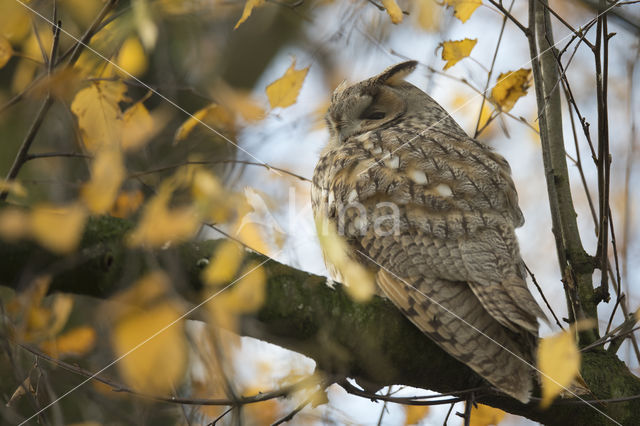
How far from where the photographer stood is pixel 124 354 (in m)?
1.51

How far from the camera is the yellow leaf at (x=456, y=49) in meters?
2.34

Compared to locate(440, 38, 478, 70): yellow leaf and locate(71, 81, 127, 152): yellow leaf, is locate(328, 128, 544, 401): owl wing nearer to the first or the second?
locate(440, 38, 478, 70): yellow leaf

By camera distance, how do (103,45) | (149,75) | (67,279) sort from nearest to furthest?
(67,279) → (103,45) → (149,75)

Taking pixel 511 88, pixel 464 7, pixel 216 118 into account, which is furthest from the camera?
pixel 216 118

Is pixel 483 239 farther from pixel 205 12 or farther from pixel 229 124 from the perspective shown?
pixel 205 12

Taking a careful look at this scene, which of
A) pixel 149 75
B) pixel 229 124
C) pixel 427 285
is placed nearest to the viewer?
pixel 427 285

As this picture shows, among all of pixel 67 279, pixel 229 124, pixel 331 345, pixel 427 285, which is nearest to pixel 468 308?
pixel 427 285

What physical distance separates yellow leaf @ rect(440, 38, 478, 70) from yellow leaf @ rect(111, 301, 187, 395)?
1469 millimetres

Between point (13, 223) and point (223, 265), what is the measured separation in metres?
0.45

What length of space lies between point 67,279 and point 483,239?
1.29 metres

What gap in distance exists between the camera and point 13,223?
1262 mm

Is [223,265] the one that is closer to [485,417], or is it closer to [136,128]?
[136,128]

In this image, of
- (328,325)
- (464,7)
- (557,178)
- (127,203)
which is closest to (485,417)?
(557,178)

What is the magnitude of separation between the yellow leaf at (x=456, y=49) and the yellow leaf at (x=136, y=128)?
119cm
